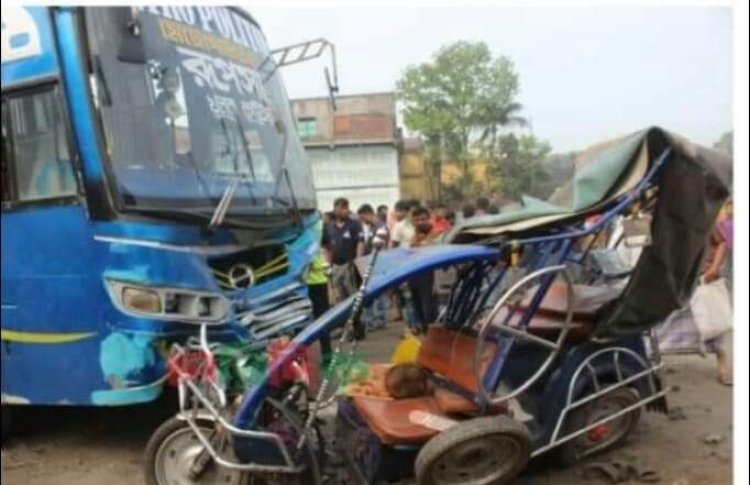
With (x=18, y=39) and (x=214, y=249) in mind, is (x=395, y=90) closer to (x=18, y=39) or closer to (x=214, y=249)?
(x=214, y=249)

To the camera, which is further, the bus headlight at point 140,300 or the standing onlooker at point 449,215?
the standing onlooker at point 449,215

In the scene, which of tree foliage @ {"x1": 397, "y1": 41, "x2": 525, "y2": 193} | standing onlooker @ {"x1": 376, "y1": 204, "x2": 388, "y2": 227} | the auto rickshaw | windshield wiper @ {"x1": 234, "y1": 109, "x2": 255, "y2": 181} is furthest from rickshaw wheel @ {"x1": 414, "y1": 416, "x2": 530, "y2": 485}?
standing onlooker @ {"x1": 376, "y1": 204, "x2": 388, "y2": 227}

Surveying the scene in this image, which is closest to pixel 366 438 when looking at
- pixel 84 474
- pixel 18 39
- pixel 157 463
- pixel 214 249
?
pixel 157 463

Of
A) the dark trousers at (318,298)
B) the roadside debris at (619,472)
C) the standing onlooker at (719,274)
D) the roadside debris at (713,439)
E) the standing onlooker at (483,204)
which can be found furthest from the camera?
the dark trousers at (318,298)

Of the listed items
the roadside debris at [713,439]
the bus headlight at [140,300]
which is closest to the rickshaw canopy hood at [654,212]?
the roadside debris at [713,439]

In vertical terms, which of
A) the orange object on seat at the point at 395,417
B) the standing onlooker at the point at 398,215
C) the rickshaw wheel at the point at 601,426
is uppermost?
the standing onlooker at the point at 398,215

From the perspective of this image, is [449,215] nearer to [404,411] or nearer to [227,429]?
[404,411]

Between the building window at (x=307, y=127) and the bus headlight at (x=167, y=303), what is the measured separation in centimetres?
143

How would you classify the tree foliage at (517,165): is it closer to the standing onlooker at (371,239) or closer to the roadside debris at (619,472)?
the standing onlooker at (371,239)

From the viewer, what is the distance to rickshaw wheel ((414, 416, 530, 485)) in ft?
8.16

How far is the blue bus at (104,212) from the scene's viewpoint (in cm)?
280

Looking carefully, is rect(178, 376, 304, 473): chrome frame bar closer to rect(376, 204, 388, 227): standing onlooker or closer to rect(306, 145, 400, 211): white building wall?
rect(306, 145, 400, 211): white building wall

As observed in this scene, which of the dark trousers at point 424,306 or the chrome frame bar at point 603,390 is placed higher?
the dark trousers at point 424,306

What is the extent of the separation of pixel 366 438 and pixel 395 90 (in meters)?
1.51
